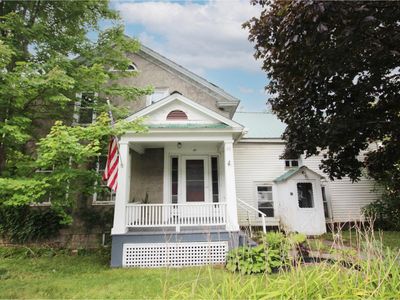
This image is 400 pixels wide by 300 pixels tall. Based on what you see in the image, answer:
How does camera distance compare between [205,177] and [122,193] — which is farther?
[205,177]

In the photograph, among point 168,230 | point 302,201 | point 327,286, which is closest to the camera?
point 327,286

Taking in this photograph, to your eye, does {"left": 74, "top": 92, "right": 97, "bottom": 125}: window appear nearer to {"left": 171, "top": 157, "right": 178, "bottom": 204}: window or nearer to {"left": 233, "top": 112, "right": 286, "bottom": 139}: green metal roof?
{"left": 171, "top": 157, "right": 178, "bottom": 204}: window

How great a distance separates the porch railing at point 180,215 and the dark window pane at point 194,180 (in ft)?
3.96

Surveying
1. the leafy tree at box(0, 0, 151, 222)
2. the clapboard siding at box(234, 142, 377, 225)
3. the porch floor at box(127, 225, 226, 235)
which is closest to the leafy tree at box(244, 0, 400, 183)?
the clapboard siding at box(234, 142, 377, 225)

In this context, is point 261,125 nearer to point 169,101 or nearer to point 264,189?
point 264,189

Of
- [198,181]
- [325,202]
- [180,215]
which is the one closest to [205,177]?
[198,181]

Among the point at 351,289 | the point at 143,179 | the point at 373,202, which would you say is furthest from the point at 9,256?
the point at 373,202

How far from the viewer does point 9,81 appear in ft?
19.3

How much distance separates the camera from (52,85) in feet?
20.3

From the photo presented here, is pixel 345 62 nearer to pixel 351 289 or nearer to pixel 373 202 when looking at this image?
pixel 351 289

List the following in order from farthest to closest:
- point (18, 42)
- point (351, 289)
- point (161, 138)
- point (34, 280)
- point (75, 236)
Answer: point (75, 236)
point (161, 138)
point (18, 42)
point (34, 280)
point (351, 289)

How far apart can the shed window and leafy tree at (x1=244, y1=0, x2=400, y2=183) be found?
122 inches

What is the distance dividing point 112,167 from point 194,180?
4.11 metres

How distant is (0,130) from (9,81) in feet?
3.70
